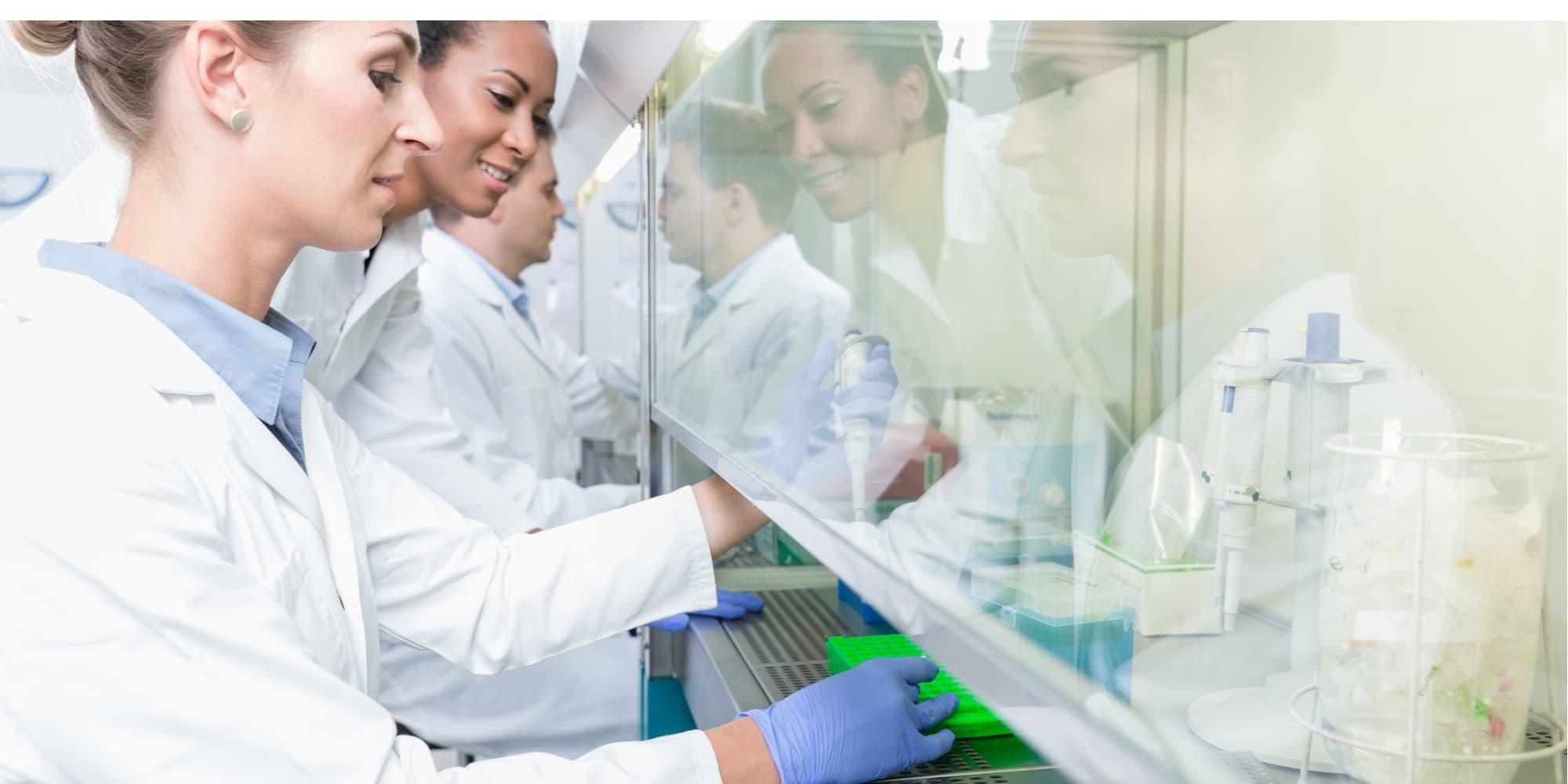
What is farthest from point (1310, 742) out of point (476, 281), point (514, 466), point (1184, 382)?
point (476, 281)

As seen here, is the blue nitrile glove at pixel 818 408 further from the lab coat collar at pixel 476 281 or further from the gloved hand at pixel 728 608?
the lab coat collar at pixel 476 281

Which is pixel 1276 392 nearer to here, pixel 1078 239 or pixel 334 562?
pixel 1078 239

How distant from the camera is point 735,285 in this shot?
5.05 ft

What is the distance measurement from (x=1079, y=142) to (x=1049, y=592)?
0.47 meters

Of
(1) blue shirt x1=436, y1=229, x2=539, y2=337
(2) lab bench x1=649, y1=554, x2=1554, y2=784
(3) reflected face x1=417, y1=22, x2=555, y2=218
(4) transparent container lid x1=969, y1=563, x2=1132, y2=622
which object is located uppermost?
(3) reflected face x1=417, y1=22, x2=555, y2=218

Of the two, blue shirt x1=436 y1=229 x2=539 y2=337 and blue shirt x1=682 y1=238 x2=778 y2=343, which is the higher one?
blue shirt x1=436 y1=229 x2=539 y2=337

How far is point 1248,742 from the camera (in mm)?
490

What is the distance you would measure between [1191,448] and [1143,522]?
51mm

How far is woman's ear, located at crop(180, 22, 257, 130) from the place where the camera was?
960 mm

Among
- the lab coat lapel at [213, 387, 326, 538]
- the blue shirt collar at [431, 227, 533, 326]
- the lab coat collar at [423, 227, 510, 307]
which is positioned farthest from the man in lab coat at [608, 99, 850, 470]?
the blue shirt collar at [431, 227, 533, 326]

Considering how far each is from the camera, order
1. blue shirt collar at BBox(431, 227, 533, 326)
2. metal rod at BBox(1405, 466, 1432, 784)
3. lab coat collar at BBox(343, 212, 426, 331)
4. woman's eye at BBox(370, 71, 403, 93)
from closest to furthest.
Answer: metal rod at BBox(1405, 466, 1432, 784) < woman's eye at BBox(370, 71, 403, 93) < lab coat collar at BBox(343, 212, 426, 331) < blue shirt collar at BBox(431, 227, 533, 326)

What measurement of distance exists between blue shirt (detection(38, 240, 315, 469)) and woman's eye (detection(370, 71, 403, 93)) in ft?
0.86

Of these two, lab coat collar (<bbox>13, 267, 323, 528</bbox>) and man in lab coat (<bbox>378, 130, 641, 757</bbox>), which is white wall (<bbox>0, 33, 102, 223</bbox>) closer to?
lab coat collar (<bbox>13, 267, 323, 528</bbox>)

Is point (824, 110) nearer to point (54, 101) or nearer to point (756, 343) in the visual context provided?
point (756, 343)
